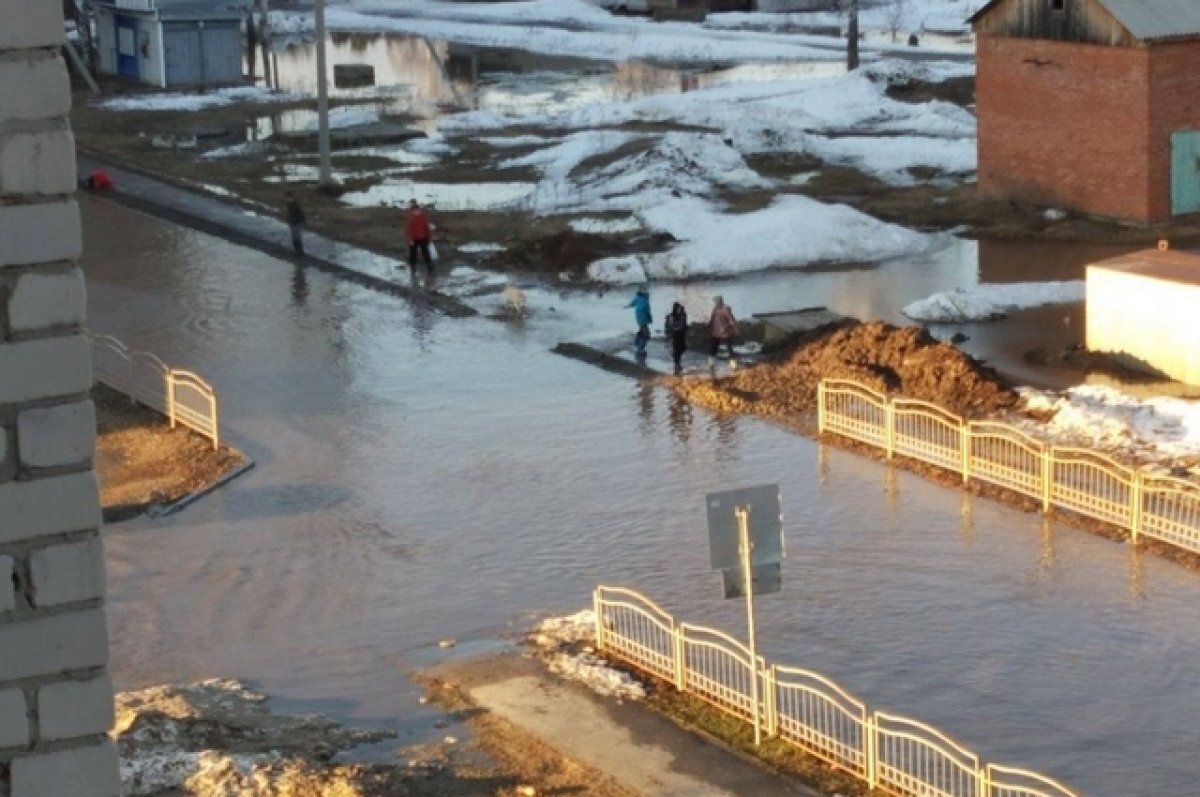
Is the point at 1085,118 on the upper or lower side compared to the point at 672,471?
upper

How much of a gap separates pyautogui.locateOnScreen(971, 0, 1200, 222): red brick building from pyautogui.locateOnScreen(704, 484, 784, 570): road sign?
87.8 feet

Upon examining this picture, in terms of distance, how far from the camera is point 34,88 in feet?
23.4

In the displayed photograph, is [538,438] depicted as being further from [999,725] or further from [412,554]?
[999,725]

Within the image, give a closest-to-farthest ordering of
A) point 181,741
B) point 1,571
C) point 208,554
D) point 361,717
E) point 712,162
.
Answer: point 1,571, point 181,741, point 361,717, point 208,554, point 712,162

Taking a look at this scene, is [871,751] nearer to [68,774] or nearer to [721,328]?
[68,774]

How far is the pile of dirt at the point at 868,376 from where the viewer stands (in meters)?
27.9

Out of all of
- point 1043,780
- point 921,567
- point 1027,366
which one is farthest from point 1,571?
point 1027,366

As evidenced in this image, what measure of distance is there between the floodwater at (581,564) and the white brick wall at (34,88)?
36.4 ft

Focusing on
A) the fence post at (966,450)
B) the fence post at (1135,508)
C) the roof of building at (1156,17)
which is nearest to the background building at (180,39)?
the roof of building at (1156,17)

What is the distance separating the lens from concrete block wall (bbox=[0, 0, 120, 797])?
23.5 feet

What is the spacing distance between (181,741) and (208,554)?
20.7ft

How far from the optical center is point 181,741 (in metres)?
17.1

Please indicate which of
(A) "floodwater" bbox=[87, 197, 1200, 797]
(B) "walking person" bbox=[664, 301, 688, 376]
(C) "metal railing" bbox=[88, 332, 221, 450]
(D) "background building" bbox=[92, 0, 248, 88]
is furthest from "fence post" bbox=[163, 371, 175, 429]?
(D) "background building" bbox=[92, 0, 248, 88]

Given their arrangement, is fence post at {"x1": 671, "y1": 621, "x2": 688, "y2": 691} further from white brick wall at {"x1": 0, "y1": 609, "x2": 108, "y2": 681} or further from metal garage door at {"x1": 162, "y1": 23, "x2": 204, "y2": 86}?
metal garage door at {"x1": 162, "y1": 23, "x2": 204, "y2": 86}
